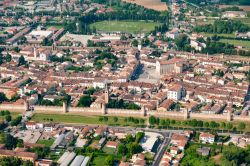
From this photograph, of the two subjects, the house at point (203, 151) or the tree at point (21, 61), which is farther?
the tree at point (21, 61)

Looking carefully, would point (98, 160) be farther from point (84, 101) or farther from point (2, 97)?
point (2, 97)

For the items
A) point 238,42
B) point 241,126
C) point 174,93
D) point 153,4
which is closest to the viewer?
point 241,126

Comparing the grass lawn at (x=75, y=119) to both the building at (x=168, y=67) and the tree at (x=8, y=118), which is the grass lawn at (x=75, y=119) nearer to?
the tree at (x=8, y=118)

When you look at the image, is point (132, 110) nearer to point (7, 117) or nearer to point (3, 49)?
point (7, 117)

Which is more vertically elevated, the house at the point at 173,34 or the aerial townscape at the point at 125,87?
the house at the point at 173,34

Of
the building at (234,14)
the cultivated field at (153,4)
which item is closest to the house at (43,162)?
the building at (234,14)

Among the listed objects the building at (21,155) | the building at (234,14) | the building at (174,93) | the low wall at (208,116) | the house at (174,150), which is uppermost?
the building at (234,14)

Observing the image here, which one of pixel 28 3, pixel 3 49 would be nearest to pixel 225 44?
pixel 3 49

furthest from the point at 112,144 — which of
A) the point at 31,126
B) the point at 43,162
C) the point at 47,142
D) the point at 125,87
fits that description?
the point at 125,87

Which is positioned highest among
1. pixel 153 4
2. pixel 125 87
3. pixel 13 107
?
pixel 153 4
